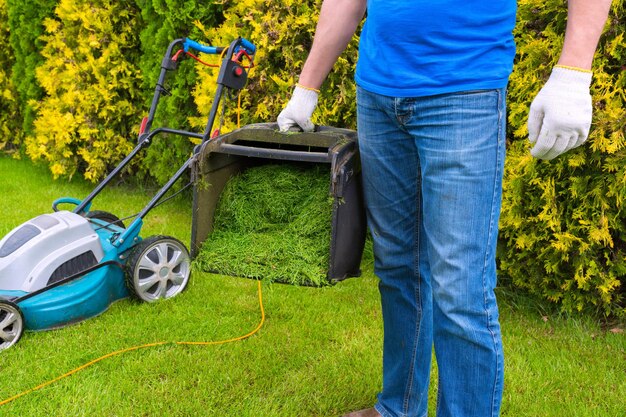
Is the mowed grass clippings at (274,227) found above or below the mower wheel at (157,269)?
above

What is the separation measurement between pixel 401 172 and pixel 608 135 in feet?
4.72

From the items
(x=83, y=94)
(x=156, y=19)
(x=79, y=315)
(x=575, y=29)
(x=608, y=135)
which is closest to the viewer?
(x=575, y=29)

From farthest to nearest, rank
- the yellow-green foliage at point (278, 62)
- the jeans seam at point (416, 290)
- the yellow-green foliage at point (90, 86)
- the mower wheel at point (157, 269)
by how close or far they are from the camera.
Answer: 1. the yellow-green foliage at point (90, 86)
2. the yellow-green foliage at point (278, 62)
3. the mower wheel at point (157, 269)
4. the jeans seam at point (416, 290)

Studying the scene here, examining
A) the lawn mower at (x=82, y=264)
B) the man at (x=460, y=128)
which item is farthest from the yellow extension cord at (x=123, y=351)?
the man at (x=460, y=128)

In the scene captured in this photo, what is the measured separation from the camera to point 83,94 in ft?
17.5

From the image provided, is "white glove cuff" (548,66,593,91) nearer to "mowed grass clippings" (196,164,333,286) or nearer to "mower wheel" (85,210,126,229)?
"mowed grass clippings" (196,164,333,286)

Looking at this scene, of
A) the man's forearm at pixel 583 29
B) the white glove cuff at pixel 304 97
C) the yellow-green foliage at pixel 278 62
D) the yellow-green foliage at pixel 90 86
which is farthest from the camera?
the yellow-green foliage at pixel 90 86

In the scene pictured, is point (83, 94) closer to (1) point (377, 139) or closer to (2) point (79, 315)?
(2) point (79, 315)

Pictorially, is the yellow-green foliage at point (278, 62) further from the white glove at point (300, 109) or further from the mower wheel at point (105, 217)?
the white glove at point (300, 109)

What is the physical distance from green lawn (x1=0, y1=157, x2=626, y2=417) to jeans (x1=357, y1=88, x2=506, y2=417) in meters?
0.84

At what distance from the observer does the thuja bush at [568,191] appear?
290 cm

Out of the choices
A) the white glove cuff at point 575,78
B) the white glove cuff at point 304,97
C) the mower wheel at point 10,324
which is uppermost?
the white glove cuff at point 575,78

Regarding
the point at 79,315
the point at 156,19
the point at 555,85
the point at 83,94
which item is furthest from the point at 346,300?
the point at 83,94

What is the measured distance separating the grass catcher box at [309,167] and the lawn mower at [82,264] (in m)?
0.47
